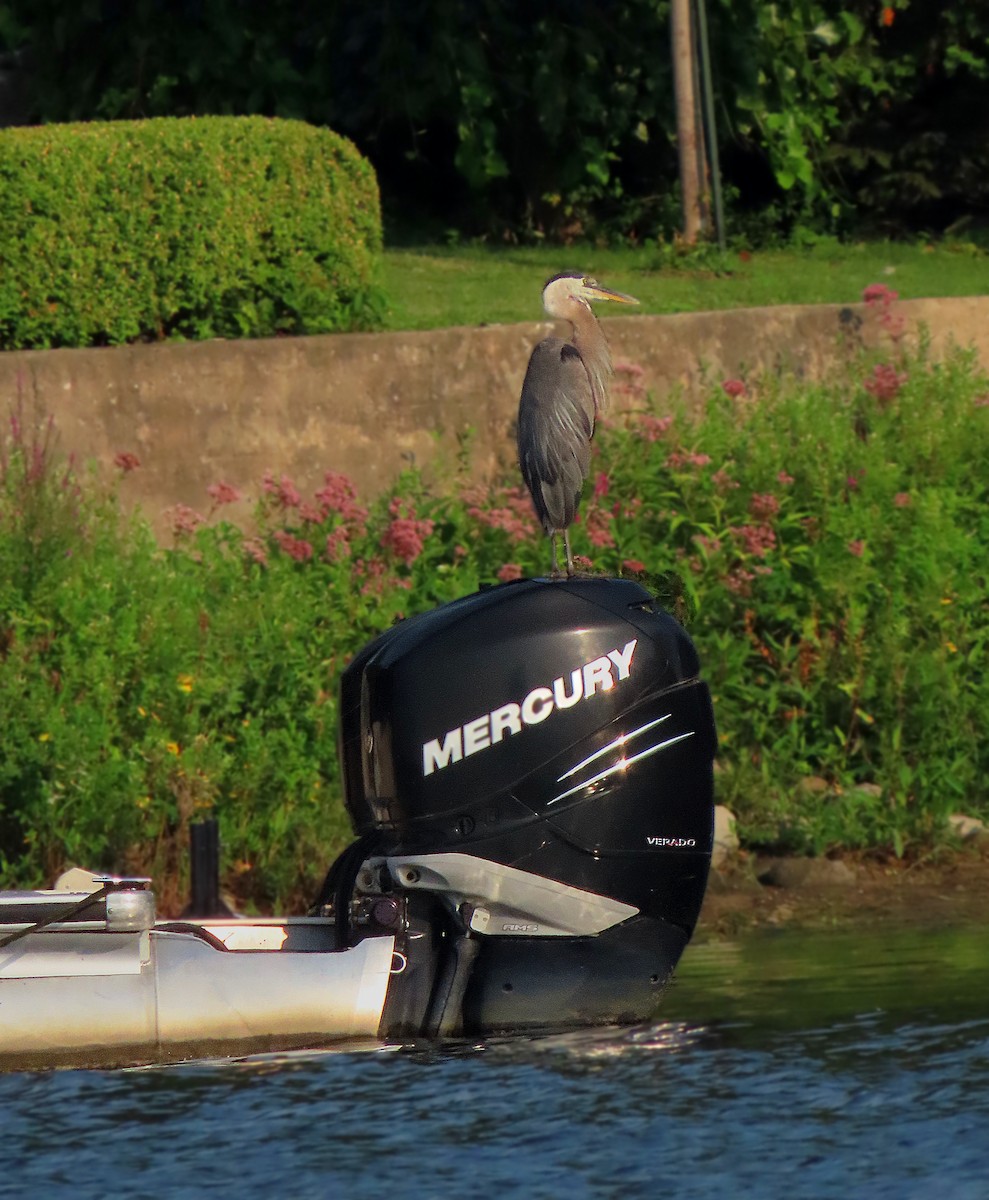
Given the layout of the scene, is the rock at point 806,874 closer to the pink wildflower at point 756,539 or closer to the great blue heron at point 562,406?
the pink wildflower at point 756,539

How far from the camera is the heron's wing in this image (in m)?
6.64

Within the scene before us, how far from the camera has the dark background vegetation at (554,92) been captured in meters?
15.1

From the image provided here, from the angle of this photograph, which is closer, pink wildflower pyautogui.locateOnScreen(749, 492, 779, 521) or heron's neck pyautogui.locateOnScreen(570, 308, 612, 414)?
heron's neck pyautogui.locateOnScreen(570, 308, 612, 414)

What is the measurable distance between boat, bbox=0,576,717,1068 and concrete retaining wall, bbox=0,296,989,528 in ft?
14.8

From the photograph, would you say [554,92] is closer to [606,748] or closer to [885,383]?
[885,383]

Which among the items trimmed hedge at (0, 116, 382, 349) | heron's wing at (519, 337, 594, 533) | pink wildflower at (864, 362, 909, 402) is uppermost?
trimmed hedge at (0, 116, 382, 349)

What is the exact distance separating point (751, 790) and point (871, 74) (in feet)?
29.0

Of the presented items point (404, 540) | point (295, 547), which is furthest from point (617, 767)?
point (295, 547)

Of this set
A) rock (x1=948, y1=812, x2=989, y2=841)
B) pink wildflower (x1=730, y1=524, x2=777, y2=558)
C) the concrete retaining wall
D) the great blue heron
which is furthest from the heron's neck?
the concrete retaining wall

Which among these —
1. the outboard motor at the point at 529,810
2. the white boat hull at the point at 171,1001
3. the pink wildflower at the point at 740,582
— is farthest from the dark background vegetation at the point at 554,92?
the white boat hull at the point at 171,1001

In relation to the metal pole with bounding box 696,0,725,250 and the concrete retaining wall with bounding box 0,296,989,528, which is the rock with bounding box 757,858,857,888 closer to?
the concrete retaining wall with bounding box 0,296,989,528

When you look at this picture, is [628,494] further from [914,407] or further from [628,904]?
[628,904]

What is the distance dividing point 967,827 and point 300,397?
11.7ft

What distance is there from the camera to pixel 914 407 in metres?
10.4
